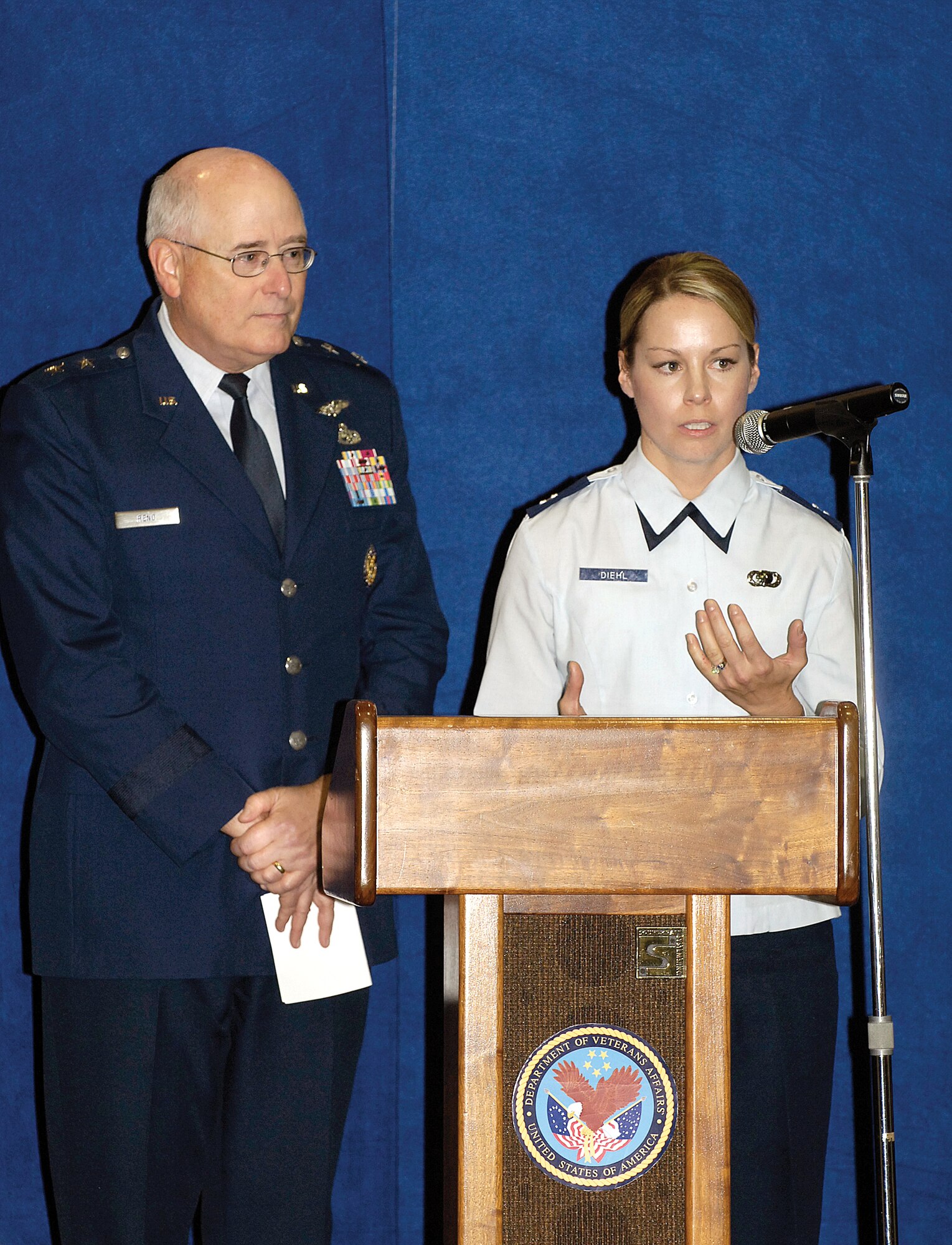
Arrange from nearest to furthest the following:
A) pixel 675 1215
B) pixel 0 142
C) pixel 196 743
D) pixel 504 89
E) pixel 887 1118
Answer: pixel 675 1215, pixel 887 1118, pixel 196 743, pixel 0 142, pixel 504 89

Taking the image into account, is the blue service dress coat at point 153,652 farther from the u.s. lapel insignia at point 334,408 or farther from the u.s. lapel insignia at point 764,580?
the u.s. lapel insignia at point 764,580

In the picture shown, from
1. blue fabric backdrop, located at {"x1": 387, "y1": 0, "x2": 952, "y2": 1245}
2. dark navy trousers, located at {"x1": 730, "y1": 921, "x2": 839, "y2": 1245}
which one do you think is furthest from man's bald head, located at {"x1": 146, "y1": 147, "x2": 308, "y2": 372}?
dark navy trousers, located at {"x1": 730, "y1": 921, "x2": 839, "y2": 1245}

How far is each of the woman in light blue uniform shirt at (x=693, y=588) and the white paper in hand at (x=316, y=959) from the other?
0.35m

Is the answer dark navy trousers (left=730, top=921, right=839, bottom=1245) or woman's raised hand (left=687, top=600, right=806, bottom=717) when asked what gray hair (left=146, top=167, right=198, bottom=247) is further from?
dark navy trousers (left=730, top=921, right=839, bottom=1245)

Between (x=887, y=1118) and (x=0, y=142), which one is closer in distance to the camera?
(x=887, y=1118)

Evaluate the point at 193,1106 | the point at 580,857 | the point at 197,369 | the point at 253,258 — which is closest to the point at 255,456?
the point at 197,369

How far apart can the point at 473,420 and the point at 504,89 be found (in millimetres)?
585

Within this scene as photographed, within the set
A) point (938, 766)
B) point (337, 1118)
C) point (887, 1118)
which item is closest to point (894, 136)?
point (938, 766)

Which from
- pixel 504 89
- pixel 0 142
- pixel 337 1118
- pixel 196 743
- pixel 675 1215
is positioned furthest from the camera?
pixel 504 89

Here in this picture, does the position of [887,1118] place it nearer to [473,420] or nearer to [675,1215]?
[675,1215]

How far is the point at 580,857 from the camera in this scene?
1.13 meters

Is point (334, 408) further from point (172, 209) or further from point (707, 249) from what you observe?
point (707, 249)

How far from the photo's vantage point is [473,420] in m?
2.58

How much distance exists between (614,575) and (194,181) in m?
0.78
